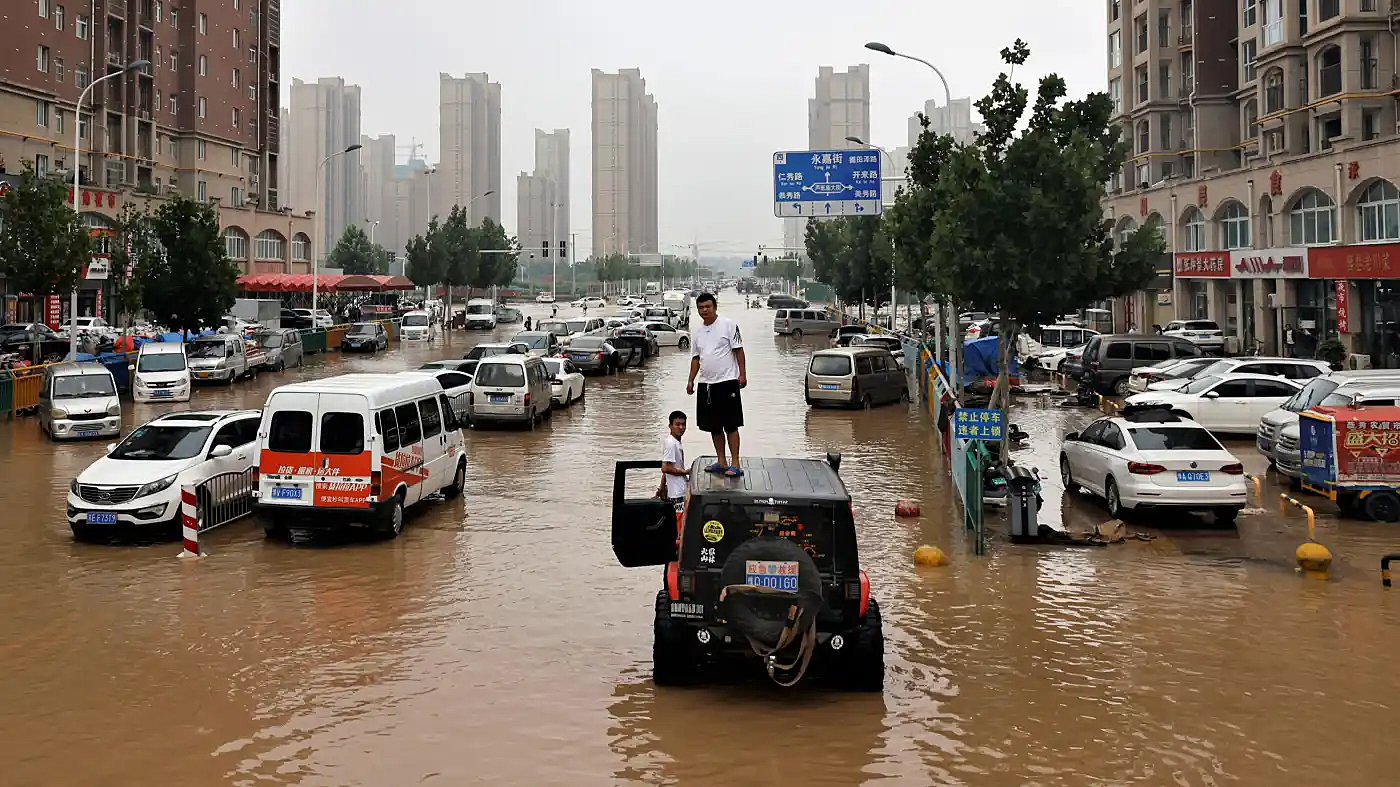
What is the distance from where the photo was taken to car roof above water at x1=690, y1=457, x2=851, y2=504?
9359 mm

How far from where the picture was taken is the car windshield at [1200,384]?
2777 cm

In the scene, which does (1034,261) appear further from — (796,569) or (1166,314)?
(1166,314)

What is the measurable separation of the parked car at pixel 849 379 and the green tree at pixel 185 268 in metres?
23.3

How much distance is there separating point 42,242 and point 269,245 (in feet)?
165

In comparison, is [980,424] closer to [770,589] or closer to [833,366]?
[770,589]

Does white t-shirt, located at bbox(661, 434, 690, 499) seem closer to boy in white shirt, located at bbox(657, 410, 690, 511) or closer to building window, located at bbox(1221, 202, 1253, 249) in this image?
boy in white shirt, located at bbox(657, 410, 690, 511)

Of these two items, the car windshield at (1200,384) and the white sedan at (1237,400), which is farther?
the car windshield at (1200,384)

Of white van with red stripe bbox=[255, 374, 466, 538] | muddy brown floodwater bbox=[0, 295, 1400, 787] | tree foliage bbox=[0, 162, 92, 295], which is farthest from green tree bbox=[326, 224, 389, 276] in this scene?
white van with red stripe bbox=[255, 374, 466, 538]

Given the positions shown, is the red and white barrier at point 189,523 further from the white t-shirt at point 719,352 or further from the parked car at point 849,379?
the parked car at point 849,379

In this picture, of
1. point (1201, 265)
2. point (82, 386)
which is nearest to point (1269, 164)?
point (1201, 265)

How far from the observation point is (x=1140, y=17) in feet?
236

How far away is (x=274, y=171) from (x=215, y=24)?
12.9 meters

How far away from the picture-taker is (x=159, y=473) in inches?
642

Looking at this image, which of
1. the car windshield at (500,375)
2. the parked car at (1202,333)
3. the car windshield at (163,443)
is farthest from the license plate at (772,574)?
the parked car at (1202,333)
